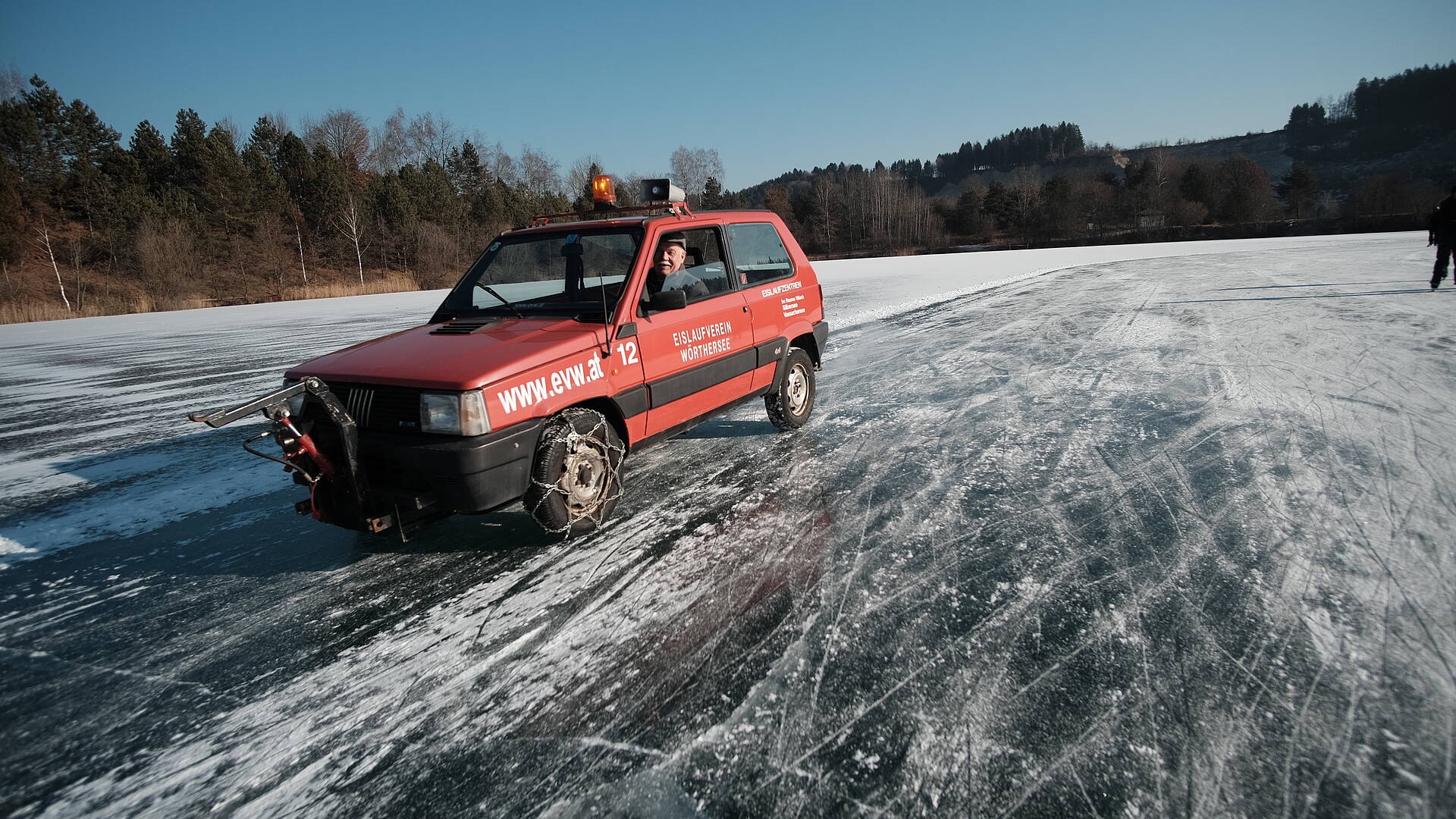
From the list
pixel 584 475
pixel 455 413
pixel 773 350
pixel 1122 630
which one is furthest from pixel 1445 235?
pixel 455 413

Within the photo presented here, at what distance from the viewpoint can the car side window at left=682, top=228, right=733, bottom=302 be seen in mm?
5070

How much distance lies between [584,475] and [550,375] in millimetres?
663

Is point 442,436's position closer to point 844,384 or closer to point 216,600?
point 216,600

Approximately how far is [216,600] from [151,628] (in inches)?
11.3

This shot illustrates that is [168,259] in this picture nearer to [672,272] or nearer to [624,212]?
[624,212]

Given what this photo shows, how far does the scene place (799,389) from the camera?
6.30 meters

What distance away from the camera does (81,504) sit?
16.3 feet

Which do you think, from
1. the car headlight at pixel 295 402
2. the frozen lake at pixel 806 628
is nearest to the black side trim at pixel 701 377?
the frozen lake at pixel 806 628

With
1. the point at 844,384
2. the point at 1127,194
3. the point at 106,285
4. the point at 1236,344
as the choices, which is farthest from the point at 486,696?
the point at 1127,194

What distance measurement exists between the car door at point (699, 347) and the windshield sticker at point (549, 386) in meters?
0.32

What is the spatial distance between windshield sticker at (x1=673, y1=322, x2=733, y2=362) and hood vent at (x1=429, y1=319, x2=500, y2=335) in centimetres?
119

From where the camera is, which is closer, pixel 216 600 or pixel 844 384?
pixel 216 600

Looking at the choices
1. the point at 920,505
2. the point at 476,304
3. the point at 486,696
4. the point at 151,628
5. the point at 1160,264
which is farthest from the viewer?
the point at 1160,264

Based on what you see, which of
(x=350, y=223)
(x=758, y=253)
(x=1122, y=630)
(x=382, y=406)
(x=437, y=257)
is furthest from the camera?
(x=350, y=223)
